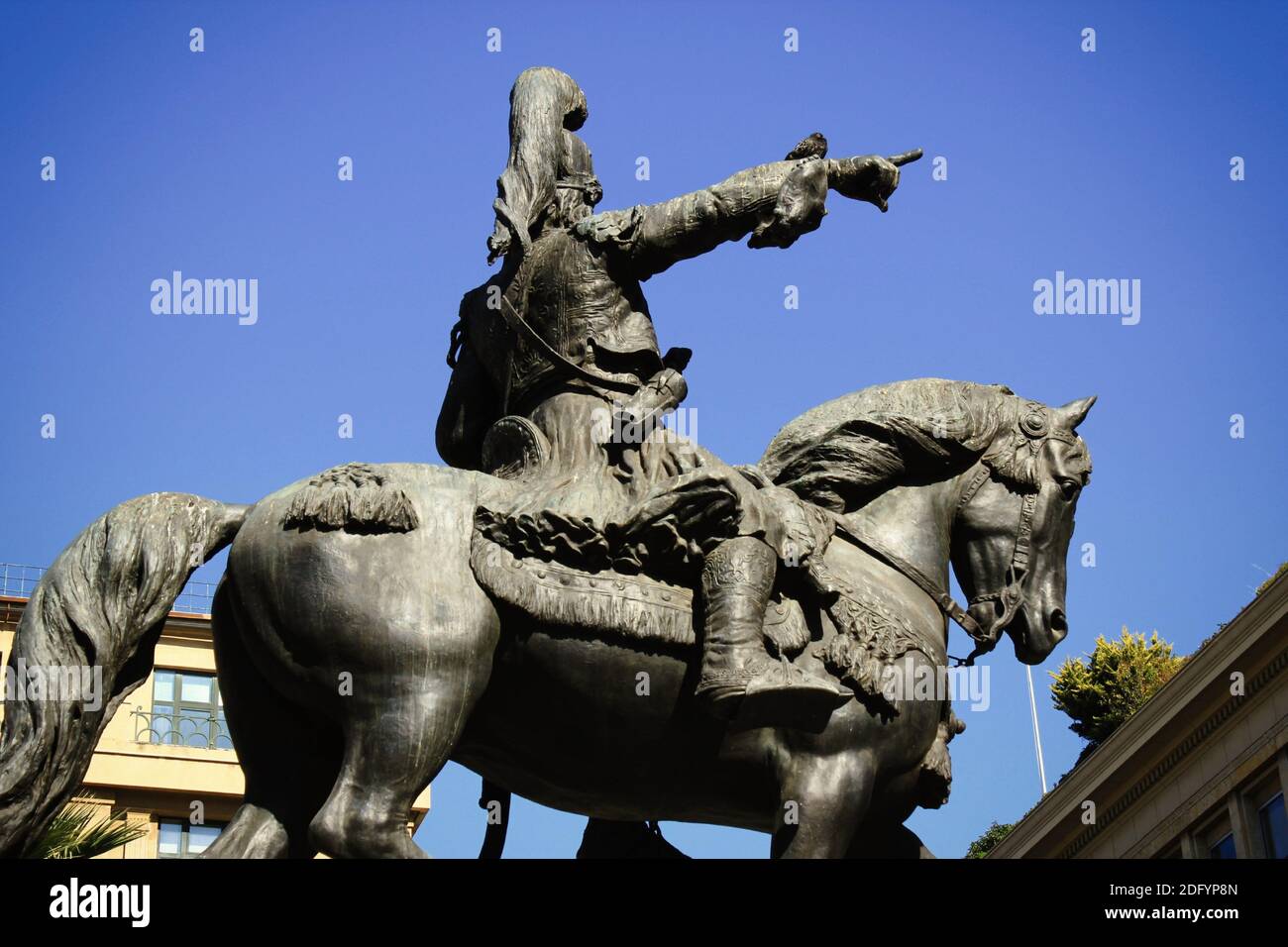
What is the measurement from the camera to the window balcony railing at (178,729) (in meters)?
35.8

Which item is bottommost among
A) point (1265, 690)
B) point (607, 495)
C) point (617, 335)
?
point (1265, 690)

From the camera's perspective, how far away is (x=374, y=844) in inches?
287

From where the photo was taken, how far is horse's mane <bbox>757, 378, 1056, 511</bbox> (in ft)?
28.4

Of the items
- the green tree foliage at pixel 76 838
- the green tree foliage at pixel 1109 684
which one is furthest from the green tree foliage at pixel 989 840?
the green tree foliage at pixel 76 838

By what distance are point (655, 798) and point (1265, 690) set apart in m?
27.1

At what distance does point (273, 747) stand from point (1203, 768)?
29.2 meters

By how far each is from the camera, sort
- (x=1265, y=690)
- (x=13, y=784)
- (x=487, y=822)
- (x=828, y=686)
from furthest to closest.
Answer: (x=1265, y=690)
(x=487, y=822)
(x=828, y=686)
(x=13, y=784)

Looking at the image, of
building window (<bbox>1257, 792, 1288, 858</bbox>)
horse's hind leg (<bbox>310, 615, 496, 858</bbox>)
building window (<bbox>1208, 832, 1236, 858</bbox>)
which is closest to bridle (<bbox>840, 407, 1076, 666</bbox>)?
horse's hind leg (<bbox>310, 615, 496, 858</bbox>)

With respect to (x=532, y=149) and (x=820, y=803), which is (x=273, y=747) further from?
(x=532, y=149)

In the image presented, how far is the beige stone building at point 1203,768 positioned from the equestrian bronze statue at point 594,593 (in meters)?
24.0

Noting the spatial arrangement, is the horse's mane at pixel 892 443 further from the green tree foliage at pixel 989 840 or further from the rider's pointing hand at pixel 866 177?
the green tree foliage at pixel 989 840
